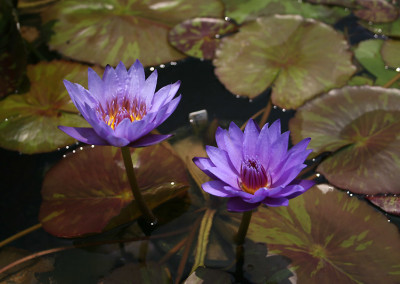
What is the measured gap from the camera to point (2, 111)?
6.25 feet

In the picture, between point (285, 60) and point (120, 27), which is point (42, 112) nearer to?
point (120, 27)

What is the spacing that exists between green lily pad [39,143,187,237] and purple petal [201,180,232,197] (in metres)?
0.33

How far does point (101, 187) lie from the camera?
1606 mm

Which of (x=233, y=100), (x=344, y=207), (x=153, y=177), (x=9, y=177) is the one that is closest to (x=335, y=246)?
(x=344, y=207)

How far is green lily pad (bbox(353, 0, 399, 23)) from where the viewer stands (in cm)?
248

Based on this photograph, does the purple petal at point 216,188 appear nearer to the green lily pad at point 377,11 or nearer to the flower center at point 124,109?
the flower center at point 124,109

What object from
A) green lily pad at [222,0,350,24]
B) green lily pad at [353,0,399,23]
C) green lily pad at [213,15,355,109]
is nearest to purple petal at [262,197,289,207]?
green lily pad at [213,15,355,109]

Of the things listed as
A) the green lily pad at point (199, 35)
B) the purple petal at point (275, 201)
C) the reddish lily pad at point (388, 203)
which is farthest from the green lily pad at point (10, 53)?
the reddish lily pad at point (388, 203)

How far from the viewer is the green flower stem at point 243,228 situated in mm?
1338

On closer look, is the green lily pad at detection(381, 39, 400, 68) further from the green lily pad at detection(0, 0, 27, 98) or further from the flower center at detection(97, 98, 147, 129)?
the green lily pad at detection(0, 0, 27, 98)

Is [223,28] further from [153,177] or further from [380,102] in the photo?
[153,177]

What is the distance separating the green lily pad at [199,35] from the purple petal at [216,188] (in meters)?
1.18

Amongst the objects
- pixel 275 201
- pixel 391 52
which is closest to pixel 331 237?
pixel 275 201

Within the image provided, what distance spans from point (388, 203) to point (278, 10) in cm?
146
